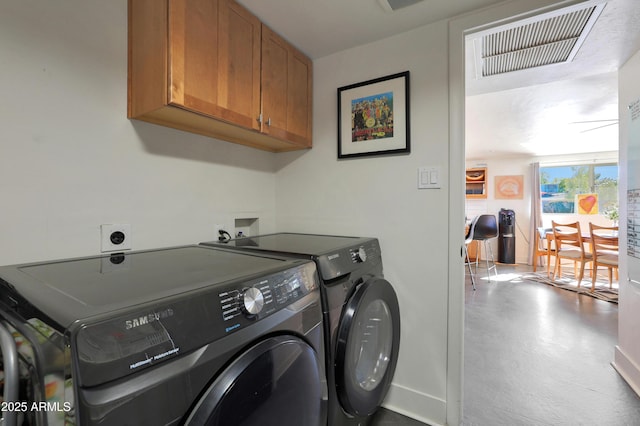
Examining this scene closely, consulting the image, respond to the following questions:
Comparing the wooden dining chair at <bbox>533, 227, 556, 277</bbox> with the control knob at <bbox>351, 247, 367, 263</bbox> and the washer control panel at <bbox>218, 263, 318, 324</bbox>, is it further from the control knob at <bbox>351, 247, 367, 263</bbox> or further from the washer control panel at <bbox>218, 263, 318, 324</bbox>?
the washer control panel at <bbox>218, 263, 318, 324</bbox>

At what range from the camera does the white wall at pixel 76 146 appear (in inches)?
37.4

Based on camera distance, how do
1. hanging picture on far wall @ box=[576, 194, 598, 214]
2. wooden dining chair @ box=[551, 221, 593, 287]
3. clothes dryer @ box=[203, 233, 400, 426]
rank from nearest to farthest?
clothes dryer @ box=[203, 233, 400, 426], wooden dining chair @ box=[551, 221, 593, 287], hanging picture on far wall @ box=[576, 194, 598, 214]

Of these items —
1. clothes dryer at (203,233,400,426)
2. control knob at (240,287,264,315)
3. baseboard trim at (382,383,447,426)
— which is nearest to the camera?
control knob at (240,287,264,315)

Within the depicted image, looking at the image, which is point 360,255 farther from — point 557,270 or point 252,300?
point 557,270

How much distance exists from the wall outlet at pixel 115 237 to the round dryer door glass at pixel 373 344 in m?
1.06

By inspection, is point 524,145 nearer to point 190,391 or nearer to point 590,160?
point 590,160

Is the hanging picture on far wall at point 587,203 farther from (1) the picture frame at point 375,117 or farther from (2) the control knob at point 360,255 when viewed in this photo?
(2) the control knob at point 360,255

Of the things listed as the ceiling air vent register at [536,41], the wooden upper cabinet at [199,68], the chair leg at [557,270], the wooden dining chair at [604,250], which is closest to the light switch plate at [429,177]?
the ceiling air vent register at [536,41]

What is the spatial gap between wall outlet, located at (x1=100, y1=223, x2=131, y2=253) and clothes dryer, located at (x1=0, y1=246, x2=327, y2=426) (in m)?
0.28

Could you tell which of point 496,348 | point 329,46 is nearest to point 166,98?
point 329,46

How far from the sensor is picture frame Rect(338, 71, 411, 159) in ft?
5.32

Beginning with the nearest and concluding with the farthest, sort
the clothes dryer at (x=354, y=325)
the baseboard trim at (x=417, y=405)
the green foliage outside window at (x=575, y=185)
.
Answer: the clothes dryer at (x=354, y=325) < the baseboard trim at (x=417, y=405) < the green foliage outside window at (x=575, y=185)

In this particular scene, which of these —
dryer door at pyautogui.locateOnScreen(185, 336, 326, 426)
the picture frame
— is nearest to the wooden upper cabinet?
the picture frame

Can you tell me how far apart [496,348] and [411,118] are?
2.03 metres
